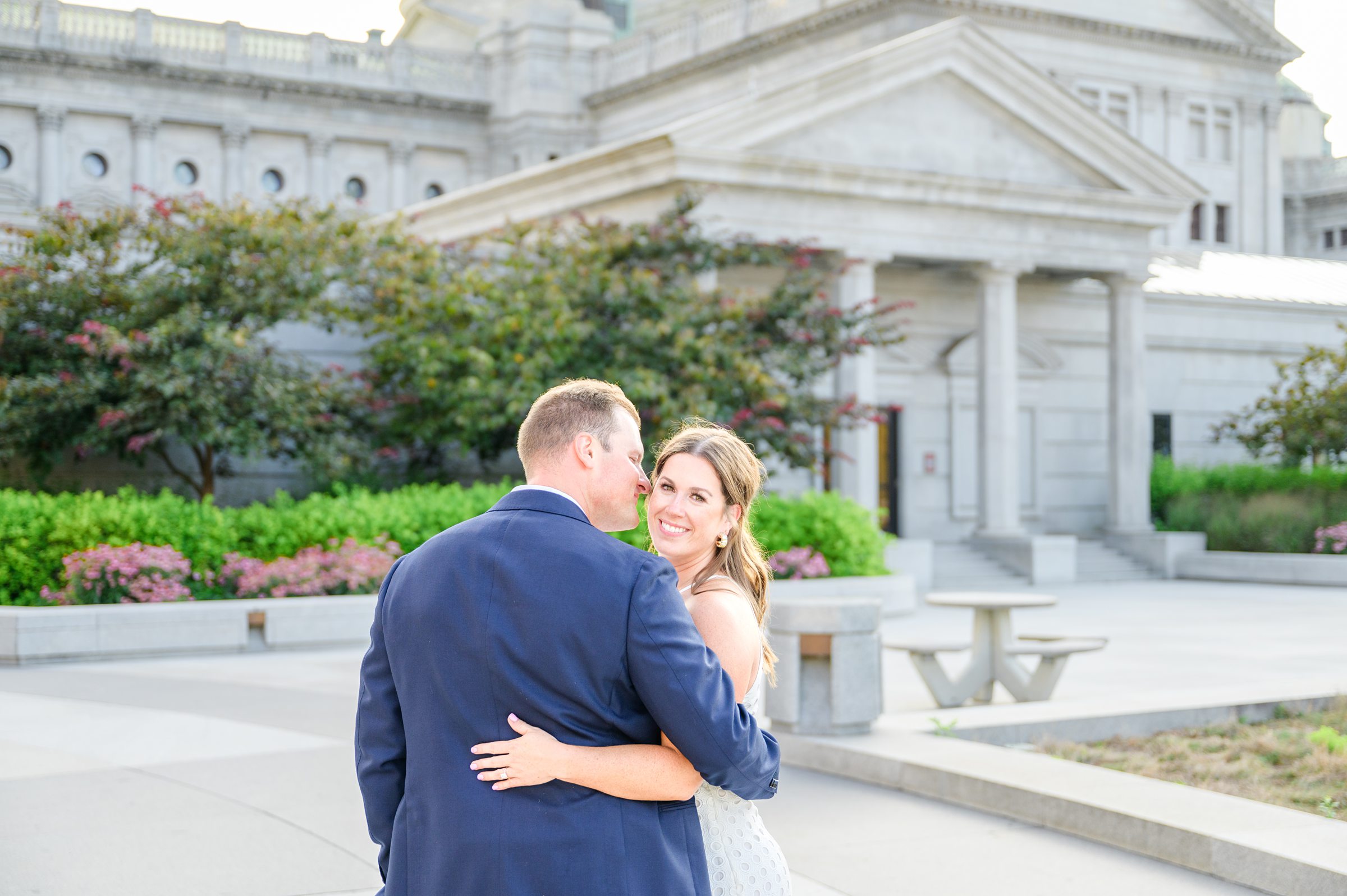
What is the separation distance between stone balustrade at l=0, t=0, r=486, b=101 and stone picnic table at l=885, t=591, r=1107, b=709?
4290 centimetres

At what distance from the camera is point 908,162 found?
75.3 feet

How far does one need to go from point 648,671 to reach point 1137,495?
2501 centimetres

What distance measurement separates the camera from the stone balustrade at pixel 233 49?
1812 inches

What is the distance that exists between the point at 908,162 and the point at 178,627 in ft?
46.5

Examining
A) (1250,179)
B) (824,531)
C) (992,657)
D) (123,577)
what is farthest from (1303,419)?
(1250,179)

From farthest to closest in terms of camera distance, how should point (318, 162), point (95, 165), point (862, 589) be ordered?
1. point (318, 162)
2. point (95, 165)
3. point (862, 589)

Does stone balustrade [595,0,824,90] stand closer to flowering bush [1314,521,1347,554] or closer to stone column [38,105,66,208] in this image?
stone column [38,105,66,208]

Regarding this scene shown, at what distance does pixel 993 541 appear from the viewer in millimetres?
24000

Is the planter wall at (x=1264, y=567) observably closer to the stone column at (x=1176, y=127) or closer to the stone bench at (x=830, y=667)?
the stone bench at (x=830, y=667)

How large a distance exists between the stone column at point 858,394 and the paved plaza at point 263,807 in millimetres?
9470

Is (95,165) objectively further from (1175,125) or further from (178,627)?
(178,627)

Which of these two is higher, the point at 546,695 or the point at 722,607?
the point at 722,607

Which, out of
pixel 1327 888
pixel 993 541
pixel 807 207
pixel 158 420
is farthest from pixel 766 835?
pixel 993 541

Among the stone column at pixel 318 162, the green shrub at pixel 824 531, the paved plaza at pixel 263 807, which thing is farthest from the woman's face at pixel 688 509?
the stone column at pixel 318 162
